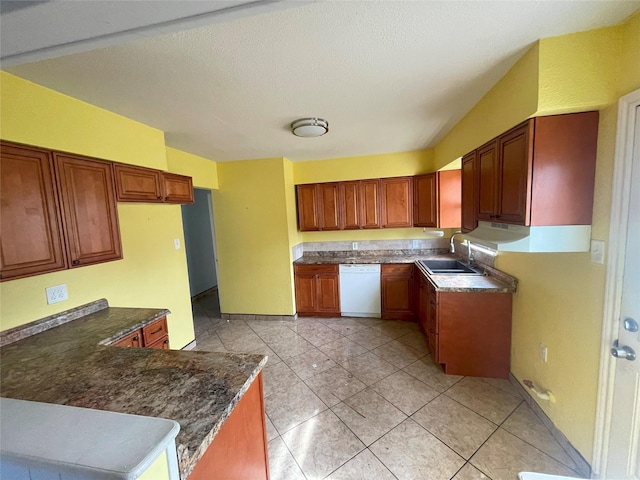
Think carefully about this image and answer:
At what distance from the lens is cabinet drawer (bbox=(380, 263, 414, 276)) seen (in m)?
3.55

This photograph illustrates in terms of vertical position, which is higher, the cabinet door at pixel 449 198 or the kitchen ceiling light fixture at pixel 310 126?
the kitchen ceiling light fixture at pixel 310 126

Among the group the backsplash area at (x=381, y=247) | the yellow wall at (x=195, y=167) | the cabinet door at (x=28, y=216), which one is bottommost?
the backsplash area at (x=381, y=247)

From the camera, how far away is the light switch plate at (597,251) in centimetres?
135

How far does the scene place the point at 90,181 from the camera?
1.75 m

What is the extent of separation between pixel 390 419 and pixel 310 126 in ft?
8.32

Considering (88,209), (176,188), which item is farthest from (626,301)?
(176,188)

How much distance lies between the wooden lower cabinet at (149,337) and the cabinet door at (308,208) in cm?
242

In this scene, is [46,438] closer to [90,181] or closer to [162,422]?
[162,422]

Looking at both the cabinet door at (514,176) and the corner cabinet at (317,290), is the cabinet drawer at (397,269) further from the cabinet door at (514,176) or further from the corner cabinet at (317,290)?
the cabinet door at (514,176)

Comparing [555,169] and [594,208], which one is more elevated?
[555,169]

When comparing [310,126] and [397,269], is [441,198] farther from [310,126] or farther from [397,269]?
[310,126]

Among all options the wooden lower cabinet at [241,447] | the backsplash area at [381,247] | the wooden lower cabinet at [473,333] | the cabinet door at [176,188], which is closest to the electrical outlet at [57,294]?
the cabinet door at [176,188]

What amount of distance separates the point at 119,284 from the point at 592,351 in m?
3.41

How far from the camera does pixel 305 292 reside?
3916 mm
